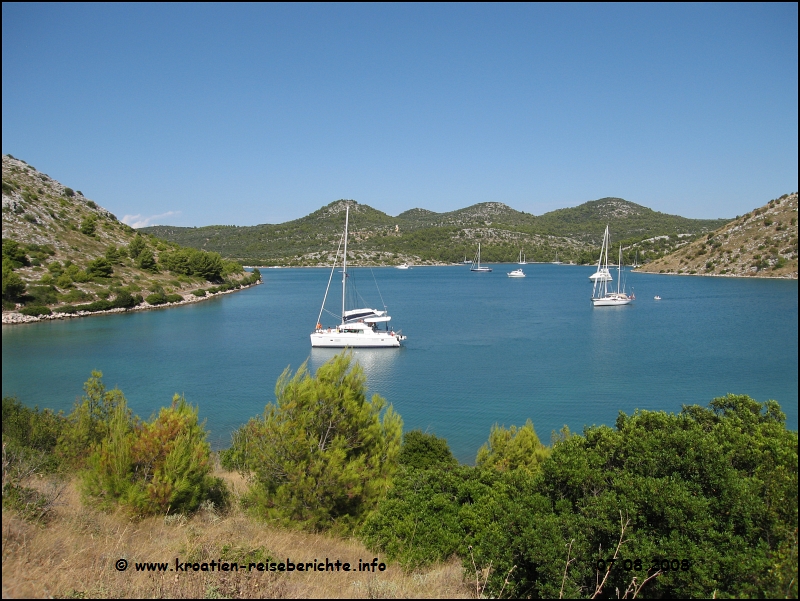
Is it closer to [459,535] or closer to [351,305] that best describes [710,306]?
[351,305]

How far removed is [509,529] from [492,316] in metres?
34.9

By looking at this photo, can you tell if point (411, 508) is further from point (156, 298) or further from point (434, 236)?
point (434, 236)

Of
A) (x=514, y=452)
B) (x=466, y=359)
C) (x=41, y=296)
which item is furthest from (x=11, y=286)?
(x=514, y=452)

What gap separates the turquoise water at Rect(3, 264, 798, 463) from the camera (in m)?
18.7

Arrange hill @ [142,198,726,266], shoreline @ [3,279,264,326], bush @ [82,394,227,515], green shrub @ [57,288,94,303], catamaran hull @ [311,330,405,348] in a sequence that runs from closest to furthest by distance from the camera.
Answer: bush @ [82,394,227,515] → catamaran hull @ [311,330,405,348] → shoreline @ [3,279,264,326] → green shrub @ [57,288,94,303] → hill @ [142,198,726,266]

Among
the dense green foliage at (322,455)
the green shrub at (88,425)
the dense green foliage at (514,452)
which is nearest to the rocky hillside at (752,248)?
the dense green foliage at (514,452)

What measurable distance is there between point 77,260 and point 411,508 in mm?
47571

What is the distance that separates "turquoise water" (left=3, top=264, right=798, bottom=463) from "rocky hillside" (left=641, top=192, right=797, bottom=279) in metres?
21.1

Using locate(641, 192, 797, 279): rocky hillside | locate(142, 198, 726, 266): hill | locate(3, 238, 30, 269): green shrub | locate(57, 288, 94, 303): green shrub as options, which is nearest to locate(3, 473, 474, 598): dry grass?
locate(57, 288, 94, 303): green shrub

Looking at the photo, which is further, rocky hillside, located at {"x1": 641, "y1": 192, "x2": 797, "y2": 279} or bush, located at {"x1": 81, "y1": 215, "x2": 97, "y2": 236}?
rocky hillside, located at {"x1": 641, "y1": 192, "x2": 797, "y2": 279}

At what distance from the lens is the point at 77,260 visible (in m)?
45.7

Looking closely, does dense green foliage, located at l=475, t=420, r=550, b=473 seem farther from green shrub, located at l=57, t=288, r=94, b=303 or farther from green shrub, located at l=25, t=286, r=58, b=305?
green shrub, located at l=57, t=288, r=94, b=303

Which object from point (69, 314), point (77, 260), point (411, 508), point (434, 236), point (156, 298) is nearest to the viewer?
point (411, 508)

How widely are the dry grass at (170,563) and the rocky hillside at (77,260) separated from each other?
36.9 meters
